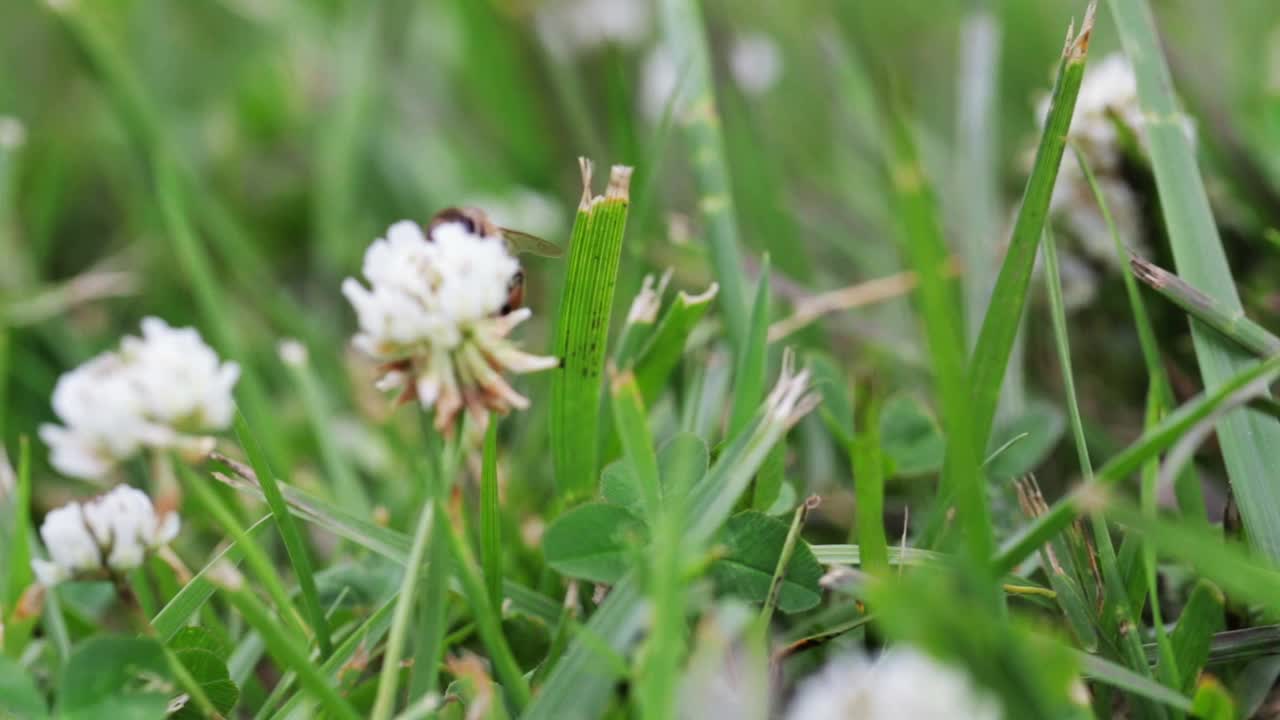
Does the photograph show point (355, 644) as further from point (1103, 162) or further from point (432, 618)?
point (1103, 162)

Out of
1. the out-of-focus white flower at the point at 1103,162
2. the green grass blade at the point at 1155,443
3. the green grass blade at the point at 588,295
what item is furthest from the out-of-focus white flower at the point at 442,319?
the out-of-focus white flower at the point at 1103,162

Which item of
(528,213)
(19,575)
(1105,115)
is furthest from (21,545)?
(528,213)

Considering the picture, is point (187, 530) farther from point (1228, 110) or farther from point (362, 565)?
point (1228, 110)

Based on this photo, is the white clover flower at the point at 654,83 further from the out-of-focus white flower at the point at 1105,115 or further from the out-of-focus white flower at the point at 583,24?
the out-of-focus white flower at the point at 1105,115

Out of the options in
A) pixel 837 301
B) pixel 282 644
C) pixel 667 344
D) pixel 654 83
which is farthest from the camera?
pixel 654 83


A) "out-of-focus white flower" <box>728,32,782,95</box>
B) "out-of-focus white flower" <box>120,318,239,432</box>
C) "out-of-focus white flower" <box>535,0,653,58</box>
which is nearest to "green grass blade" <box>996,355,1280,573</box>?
"out-of-focus white flower" <box>120,318,239,432</box>

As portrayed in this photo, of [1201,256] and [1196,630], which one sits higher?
[1201,256]

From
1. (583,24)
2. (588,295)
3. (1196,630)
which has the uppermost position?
(583,24)

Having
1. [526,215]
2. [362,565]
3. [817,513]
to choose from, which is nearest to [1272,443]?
[817,513]
